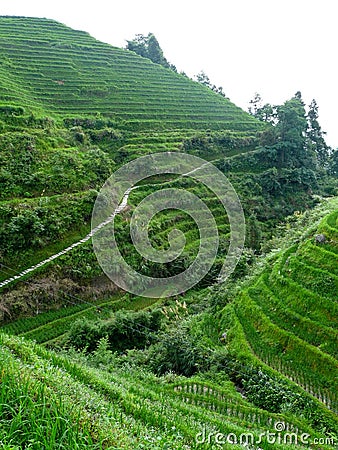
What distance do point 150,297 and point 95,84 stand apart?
80.0 ft

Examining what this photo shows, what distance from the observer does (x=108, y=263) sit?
17.2m

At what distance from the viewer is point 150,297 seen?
17.2 m

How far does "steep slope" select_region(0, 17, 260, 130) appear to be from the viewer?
100ft

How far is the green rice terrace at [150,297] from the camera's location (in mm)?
4348

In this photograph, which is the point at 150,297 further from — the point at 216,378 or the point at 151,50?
the point at 151,50

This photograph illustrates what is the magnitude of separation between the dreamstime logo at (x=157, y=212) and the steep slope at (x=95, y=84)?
650 cm

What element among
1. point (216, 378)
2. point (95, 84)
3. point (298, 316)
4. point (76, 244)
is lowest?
point (216, 378)

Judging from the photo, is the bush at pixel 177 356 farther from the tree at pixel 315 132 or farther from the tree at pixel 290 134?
the tree at pixel 315 132

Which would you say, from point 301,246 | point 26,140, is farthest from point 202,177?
point 301,246

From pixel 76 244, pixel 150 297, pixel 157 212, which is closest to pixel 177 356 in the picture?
pixel 150 297
